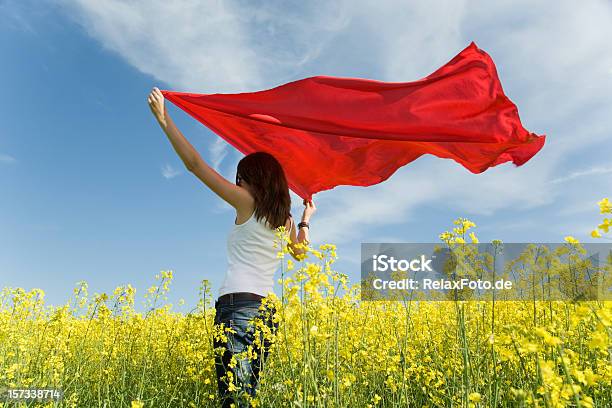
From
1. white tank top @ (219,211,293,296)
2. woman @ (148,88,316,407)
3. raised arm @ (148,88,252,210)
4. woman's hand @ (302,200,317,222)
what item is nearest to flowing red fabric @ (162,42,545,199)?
woman's hand @ (302,200,317,222)

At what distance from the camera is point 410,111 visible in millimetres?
4492

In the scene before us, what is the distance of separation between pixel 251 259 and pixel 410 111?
2.02m

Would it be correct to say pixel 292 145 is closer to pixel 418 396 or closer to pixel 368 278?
pixel 368 278

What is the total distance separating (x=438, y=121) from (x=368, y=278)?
6.13 feet

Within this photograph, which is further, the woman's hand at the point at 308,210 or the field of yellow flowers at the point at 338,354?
the woman's hand at the point at 308,210

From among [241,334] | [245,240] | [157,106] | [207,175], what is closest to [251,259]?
[245,240]

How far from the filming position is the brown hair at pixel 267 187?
11.7 feet

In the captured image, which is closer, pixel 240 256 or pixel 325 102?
pixel 240 256

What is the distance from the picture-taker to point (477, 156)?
4598 mm

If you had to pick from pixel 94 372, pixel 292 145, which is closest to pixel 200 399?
pixel 94 372

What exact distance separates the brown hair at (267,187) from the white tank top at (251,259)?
7 cm

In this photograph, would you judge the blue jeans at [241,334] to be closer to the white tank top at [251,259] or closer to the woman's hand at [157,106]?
the white tank top at [251,259]

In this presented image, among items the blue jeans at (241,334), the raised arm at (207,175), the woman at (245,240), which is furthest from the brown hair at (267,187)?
the blue jeans at (241,334)

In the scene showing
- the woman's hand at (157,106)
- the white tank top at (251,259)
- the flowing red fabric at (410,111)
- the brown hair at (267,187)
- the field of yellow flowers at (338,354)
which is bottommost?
the field of yellow flowers at (338,354)
